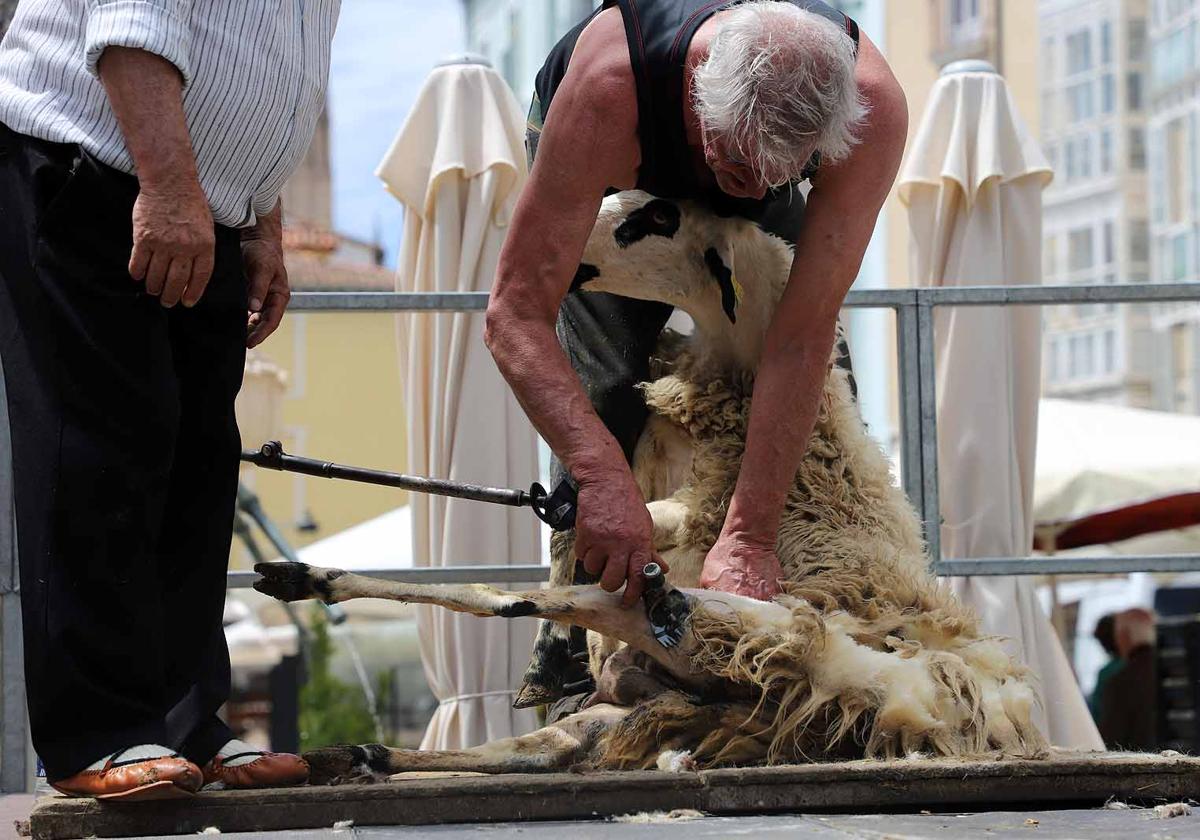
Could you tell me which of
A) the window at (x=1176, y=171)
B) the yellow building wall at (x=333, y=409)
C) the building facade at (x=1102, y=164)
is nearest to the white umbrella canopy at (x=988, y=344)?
the yellow building wall at (x=333, y=409)

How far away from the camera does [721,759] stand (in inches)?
116

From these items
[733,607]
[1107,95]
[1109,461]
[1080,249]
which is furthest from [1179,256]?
[733,607]

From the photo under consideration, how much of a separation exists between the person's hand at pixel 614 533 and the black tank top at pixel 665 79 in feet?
2.08

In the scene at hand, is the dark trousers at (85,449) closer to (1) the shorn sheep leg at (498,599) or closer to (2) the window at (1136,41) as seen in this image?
(1) the shorn sheep leg at (498,599)

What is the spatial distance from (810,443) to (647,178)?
67 centimetres

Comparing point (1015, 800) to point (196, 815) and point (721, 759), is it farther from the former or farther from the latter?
point (196, 815)

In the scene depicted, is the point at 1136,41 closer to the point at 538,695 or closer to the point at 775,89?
the point at 538,695

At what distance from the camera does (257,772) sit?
2.67m

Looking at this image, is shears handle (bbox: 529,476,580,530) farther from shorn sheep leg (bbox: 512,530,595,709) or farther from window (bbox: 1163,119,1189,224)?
window (bbox: 1163,119,1189,224)

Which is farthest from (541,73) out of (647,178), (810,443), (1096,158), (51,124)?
(1096,158)

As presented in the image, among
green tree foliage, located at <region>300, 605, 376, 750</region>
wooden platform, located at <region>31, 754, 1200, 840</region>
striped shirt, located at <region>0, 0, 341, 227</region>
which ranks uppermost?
striped shirt, located at <region>0, 0, 341, 227</region>

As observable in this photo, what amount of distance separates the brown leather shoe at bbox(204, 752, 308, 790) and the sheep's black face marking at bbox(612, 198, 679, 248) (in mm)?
1297

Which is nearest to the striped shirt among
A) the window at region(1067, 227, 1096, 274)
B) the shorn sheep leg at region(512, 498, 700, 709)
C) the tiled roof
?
the shorn sheep leg at region(512, 498, 700, 709)

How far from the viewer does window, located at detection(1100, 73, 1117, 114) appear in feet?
96.0
